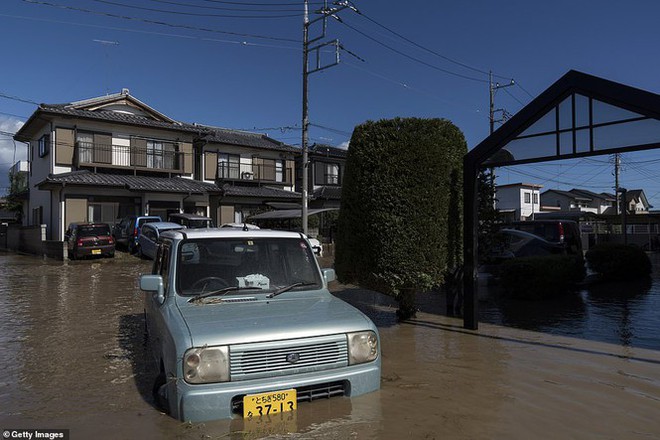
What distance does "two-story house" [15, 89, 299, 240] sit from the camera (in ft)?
80.5

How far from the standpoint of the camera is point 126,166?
26391 mm

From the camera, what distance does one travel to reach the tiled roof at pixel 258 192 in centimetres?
3011

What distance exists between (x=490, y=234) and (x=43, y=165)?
85.0ft

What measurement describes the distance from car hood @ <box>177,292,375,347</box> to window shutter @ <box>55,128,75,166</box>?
24320 millimetres

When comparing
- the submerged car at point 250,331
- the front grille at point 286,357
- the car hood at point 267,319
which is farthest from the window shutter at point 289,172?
the front grille at point 286,357

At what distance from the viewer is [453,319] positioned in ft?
28.2

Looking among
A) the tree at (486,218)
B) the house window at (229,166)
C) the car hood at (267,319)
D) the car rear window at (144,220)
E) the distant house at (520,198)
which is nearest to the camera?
the car hood at (267,319)

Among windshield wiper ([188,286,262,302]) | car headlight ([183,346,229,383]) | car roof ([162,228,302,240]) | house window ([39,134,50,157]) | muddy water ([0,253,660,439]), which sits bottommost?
muddy water ([0,253,660,439])

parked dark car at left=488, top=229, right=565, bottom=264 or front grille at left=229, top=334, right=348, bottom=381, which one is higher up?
parked dark car at left=488, top=229, right=565, bottom=264

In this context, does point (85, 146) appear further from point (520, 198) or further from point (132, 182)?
point (520, 198)

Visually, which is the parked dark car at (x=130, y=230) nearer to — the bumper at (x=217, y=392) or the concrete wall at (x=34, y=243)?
the concrete wall at (x=34, y=243)

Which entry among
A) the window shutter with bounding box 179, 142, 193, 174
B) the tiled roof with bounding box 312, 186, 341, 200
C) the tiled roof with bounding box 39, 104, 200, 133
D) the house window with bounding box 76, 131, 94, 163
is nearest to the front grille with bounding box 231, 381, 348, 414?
the tiled roof with bounding box 39, 104, 200, 133

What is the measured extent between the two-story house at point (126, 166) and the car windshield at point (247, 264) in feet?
70.7

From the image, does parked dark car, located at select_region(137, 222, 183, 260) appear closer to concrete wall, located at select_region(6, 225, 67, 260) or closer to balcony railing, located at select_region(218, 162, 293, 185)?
concrete wall, located at select_region(6, 225, 67, 260)
